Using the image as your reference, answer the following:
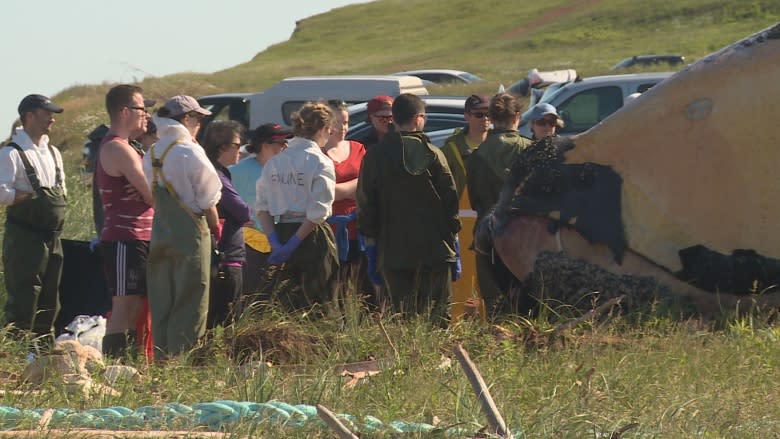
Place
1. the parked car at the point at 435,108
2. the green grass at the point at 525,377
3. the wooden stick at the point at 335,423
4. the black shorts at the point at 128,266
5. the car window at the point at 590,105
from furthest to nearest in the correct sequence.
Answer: the car window at the point at 590,105, the parked car at the point at 435,108, the black shorts at the point at 128,266, the green grass at the point at 525,377, the wooden stick at the point at 335,423

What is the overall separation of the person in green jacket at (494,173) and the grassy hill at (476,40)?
21849 mm

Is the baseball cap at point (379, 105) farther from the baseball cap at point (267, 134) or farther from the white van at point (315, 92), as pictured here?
the white van at point (315, 92)

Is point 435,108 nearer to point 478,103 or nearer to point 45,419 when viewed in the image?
point 478,103

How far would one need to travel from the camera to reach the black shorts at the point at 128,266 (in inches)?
304

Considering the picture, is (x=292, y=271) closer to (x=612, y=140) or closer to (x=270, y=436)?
(x=612, y=140)

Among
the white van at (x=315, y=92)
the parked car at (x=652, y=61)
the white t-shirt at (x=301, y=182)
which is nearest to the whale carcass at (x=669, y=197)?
the white t-shirt at (x=301, y=182)

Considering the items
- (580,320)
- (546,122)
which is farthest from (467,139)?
(580,320)

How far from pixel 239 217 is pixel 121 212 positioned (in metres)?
0.71

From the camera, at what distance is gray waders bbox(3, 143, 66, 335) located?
9.02 m

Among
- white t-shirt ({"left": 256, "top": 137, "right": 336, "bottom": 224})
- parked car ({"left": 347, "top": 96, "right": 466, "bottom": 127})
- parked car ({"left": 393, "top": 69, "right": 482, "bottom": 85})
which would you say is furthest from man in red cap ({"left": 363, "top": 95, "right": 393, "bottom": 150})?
parked car ({"left": 393, "top": 69, "right": 482, "bottom": 85})

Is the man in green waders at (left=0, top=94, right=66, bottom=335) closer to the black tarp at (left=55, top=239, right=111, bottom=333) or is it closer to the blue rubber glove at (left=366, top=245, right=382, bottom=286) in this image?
the black tarp at (left=55, top=239, right=111, bottom=333)

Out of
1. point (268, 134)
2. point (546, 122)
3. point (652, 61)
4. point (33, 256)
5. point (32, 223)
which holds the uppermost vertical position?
point (268, 134)

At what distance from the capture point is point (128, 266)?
7.72 m

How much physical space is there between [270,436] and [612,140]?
3.93 meters
